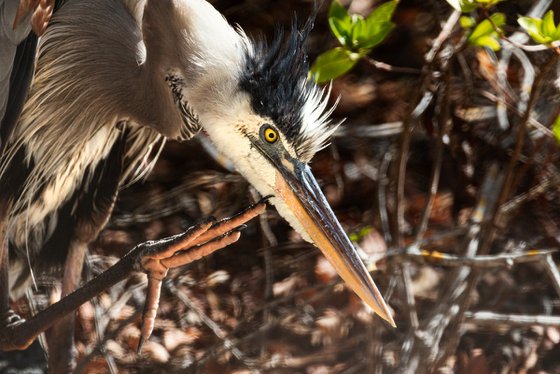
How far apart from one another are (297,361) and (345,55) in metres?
0.98

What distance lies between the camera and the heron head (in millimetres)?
1412

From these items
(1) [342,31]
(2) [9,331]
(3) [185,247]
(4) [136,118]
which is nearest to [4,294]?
(2) [9,331]

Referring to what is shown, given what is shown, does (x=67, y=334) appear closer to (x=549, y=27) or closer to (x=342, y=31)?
(x=342, y=31)

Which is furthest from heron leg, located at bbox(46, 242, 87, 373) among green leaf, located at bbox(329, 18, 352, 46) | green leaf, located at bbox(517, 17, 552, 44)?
green leaf, located at bbox(517, 17, 552, 44)

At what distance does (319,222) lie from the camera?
145 centimetres

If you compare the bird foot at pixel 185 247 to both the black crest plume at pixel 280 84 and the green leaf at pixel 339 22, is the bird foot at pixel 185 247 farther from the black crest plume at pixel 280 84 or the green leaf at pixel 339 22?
the green leaf at pixel 339 22

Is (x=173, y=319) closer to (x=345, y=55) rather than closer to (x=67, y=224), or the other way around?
(x=67, y=224)

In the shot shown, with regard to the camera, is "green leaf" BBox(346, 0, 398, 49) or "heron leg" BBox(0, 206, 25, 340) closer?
"green leaf" BBox(346, 0, 398, 49)

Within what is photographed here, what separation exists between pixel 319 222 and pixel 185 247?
21cm

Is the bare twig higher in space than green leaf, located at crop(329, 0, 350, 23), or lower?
lower

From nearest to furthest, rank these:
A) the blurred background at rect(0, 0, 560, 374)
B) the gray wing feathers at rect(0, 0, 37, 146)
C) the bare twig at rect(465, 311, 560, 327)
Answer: the gray wing feathers at rect(0, 0, 37, 146) < the bare twig at rect(465, 311, 560, 327) < the blurred background at rect(0, 0, 560, 374)

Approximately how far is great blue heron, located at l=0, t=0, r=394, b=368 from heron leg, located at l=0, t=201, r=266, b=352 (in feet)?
0.05

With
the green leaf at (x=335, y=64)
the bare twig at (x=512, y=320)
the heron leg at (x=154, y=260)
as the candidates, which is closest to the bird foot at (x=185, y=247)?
the heron leg at (x=154, y=260)

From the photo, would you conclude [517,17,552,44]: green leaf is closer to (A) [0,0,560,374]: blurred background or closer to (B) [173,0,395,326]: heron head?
(B) [173,0,395,326]: heron head
